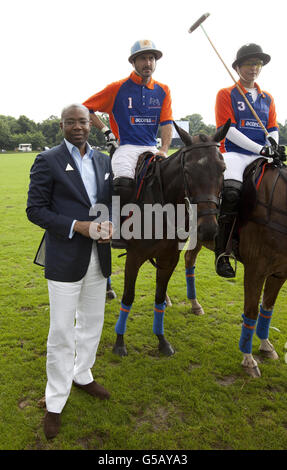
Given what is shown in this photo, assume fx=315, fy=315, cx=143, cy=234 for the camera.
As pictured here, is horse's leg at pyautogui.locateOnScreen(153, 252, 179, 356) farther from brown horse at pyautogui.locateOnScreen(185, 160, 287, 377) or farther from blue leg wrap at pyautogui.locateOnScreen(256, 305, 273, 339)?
blue leg wrap at pyautogui.locateOnScreen(256, 305, 273, 339)

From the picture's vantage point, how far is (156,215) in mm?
3602

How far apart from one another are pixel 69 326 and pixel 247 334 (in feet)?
Result: 7.04

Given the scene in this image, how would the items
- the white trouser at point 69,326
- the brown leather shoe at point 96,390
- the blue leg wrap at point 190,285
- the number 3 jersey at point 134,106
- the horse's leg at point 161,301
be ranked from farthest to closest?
the blue leg wrap at point 190,285 < the horse's leg at point 161,301 < the number 3 jersey at point 134,106 < the brown leather shoe at point 96,390 < the white trouser at point 69,326

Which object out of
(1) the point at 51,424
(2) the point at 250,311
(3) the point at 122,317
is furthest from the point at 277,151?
(1) the point at 51,424

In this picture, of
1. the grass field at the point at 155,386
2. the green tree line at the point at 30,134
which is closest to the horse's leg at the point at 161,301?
the grass field at the point at 155,386

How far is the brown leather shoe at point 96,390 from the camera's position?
333cm

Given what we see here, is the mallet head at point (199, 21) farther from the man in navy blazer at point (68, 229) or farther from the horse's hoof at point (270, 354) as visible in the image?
the horse's hoof at point (270, 354)

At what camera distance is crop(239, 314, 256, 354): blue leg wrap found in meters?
3.70

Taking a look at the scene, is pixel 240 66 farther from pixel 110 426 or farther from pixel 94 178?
pixel 110 426

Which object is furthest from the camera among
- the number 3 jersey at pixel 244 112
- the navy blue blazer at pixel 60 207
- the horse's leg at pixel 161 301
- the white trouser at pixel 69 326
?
the horse's leg at pixel 161 301

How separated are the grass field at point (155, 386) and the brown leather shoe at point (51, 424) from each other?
0.06 meters

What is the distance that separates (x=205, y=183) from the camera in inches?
109

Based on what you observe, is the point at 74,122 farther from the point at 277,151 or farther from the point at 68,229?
the point at 277,151
